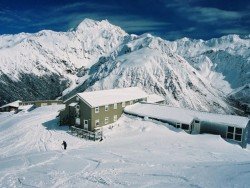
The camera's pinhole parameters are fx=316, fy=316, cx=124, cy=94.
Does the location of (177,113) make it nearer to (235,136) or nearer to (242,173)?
(235,136)

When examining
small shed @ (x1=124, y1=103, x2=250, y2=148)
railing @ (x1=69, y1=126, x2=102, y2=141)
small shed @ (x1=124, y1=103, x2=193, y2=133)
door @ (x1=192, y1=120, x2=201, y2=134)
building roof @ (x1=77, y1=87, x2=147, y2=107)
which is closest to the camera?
railing @ (x1=69, y1=126, x2=102, y2=141)

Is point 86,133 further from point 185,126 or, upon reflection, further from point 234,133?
point 234,133

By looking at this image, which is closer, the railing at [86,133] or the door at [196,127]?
the railing at [86,133]

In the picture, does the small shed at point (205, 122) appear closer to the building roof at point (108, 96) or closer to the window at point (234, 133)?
the window at point (234, 133)

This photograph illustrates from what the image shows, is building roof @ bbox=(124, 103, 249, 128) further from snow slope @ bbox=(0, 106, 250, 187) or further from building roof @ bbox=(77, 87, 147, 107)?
building roof @ bbox=(77, 87, 147, 107)

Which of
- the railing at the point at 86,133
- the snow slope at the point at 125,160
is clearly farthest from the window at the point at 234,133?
the railing at the point at 86,133

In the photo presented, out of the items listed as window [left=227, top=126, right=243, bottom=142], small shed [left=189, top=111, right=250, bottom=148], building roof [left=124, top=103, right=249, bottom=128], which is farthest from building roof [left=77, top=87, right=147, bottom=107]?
window [left=227, top=126, right=243, bottom=142]

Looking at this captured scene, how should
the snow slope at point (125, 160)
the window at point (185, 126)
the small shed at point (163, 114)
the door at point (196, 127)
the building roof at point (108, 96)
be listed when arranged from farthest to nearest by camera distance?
the building roof at point (108, 96), the door at point (196, 127), the small shed at point (163, 114), the window at point (185, 126), the snow slope at point (125, 160)
